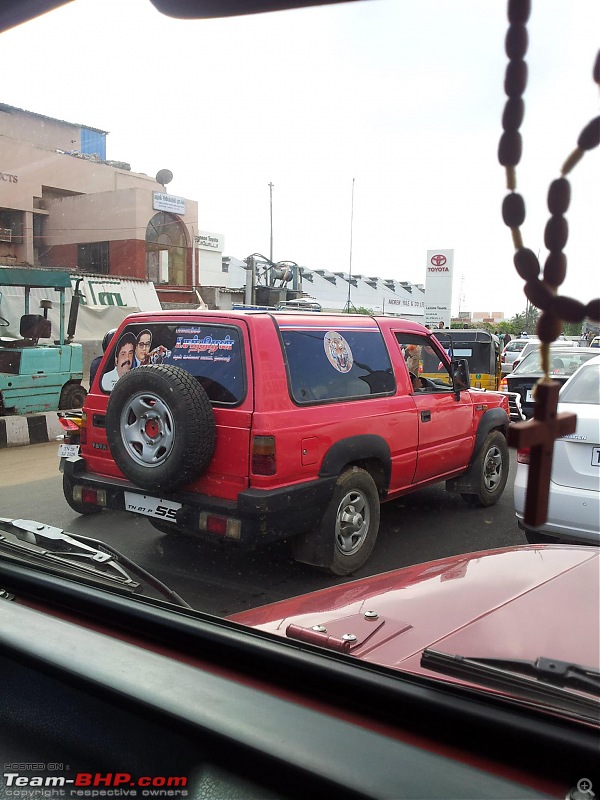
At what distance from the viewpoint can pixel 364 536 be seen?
156 inches

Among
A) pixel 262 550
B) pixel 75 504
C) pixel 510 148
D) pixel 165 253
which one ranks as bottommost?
pixel 262 550

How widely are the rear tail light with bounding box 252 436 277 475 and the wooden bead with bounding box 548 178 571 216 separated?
2.87 m

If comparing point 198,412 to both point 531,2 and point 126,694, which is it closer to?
point 126,694

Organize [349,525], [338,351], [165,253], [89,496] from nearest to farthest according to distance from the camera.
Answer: [349,525]
[89,496]
[338,351]
[165,253]

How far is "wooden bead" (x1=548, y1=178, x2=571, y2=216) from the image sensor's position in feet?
2.83

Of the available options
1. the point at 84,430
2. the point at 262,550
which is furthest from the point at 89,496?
the point at 262,550

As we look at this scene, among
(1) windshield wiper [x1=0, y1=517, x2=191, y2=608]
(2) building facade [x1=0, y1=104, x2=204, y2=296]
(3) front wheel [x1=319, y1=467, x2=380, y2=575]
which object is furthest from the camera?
(3) front wheel [x1=319, y1=467, x2=380, y2=575]

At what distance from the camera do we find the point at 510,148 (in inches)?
35.2

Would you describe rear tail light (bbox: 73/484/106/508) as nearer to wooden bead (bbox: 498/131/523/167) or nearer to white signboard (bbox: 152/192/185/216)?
white signboard (bbox: 152/192/185/216)

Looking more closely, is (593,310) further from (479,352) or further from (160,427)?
(479,352)

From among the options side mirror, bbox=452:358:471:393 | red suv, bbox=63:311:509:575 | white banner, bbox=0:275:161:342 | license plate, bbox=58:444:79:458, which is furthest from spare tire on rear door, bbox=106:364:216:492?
white banner, bbox=0:275:161:342

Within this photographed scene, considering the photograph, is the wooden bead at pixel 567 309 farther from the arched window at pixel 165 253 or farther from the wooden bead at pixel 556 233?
the arched window at pixel 165 253

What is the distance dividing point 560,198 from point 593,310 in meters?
0.16

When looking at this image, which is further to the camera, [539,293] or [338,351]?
[338,351]
